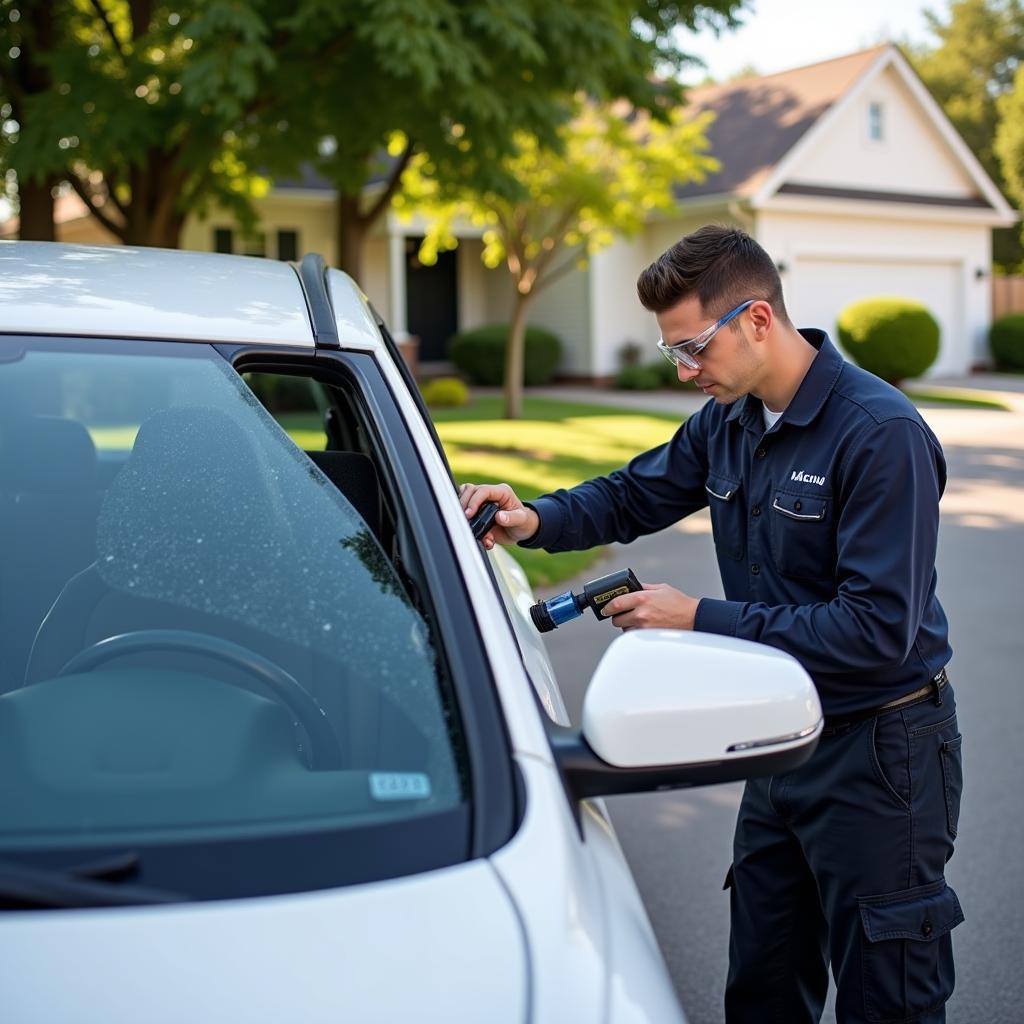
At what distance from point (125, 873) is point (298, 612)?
0.49 meters

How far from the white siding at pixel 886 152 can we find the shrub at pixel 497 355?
18.5ft

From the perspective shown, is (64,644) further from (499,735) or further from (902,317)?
(902,317)

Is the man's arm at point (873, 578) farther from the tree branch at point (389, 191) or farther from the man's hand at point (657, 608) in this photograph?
the tree branch at point (389, 191)

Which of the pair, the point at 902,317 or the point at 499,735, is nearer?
the point at 499,735

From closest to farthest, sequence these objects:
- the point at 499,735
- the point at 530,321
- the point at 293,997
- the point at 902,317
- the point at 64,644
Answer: the point at 293,997 < the point at 499,735 < the point at 64,644 < the point at 902,317 < the point at 530,321

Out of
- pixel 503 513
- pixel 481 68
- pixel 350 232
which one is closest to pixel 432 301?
pixel 350 232

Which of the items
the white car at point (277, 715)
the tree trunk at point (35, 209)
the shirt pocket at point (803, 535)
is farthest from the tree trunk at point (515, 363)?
the shirt pocket at point (803, 535)

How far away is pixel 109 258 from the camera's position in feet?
7.94

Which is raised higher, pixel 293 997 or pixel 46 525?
pixel 46 525

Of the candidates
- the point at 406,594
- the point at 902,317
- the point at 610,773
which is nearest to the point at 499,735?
the point at 610,773

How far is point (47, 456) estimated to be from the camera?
226 cm

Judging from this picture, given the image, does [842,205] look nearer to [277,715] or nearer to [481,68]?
[481,68]

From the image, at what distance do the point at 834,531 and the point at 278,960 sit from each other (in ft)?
4.20

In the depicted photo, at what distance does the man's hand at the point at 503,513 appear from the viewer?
2.56 meters
